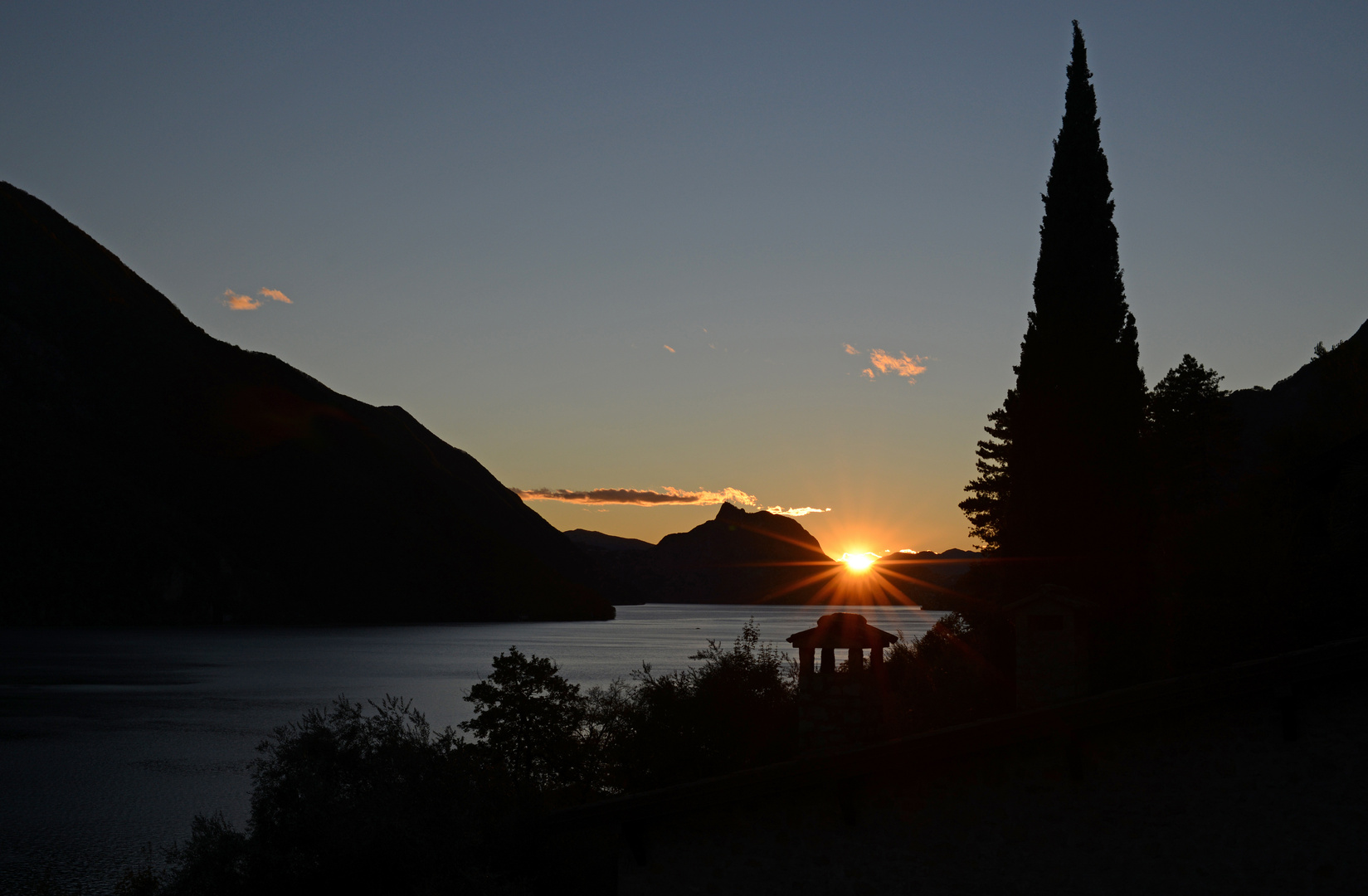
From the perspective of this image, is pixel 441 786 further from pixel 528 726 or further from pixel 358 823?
pixel 528 726

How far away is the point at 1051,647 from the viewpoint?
50.1ft

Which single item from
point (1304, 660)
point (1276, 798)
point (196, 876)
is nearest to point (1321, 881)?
point (1276, 798)

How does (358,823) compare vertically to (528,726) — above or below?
above

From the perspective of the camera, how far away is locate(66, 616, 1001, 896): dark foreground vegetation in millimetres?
15414

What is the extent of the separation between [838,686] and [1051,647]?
11.8 feet

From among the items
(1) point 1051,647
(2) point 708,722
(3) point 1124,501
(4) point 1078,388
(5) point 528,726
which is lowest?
(5) point 528,726

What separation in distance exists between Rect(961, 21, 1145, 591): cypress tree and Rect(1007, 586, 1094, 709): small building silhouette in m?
14.4

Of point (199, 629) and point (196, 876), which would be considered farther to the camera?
point (199, 629)

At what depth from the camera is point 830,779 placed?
12.5 m

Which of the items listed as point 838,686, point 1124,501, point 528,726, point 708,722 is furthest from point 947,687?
point 528,726

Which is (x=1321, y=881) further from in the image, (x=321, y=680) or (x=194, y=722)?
(x=321, y=680)

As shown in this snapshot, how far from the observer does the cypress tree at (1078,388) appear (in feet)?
94.5

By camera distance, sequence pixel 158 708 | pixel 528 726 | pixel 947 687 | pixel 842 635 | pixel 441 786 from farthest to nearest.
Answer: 1. pixel 158 708
2. pixel 528 726
3. pixel 947 687
4. pixel 441 786
5. pixel 842 635

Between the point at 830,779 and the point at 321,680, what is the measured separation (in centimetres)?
11112
